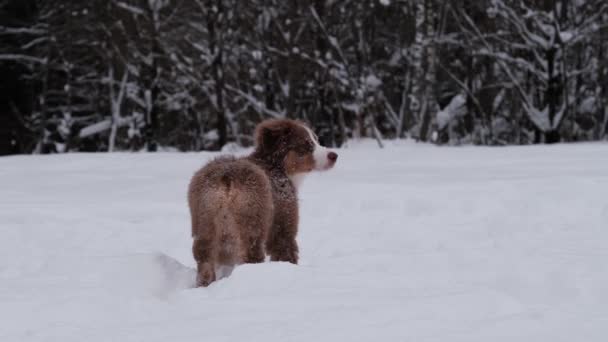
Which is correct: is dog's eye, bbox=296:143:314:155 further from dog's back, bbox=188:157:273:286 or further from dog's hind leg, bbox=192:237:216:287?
dog's hind leg, bbox=192:237:216:287

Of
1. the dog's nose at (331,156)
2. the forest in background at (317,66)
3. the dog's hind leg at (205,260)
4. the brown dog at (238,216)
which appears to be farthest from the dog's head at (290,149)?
the forest in background at (317,66)

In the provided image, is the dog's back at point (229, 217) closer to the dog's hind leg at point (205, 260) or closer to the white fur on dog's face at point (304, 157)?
the dog's hind leg at point (205, 260)

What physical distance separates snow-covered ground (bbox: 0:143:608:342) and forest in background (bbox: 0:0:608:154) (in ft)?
26.1

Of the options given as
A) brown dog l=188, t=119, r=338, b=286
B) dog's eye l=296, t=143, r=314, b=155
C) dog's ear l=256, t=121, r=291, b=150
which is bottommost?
brown dog l=188, t=119, r=338, b=286

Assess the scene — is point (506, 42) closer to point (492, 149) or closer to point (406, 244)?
point (492, 149)

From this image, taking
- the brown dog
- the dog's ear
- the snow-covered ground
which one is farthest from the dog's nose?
the snow-covered ground

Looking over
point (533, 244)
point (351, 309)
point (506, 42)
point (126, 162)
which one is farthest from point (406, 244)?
point (506, 42)

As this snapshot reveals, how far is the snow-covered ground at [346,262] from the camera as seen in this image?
371 centimetres

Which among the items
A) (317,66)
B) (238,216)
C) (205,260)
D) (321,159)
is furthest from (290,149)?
(317,66)

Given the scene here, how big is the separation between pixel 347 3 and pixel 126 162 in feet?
32.9

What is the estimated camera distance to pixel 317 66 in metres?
20.3

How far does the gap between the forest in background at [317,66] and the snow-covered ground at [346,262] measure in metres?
7.95

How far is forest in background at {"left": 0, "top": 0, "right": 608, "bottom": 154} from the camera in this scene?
19.4 m

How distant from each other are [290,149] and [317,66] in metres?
14.6
